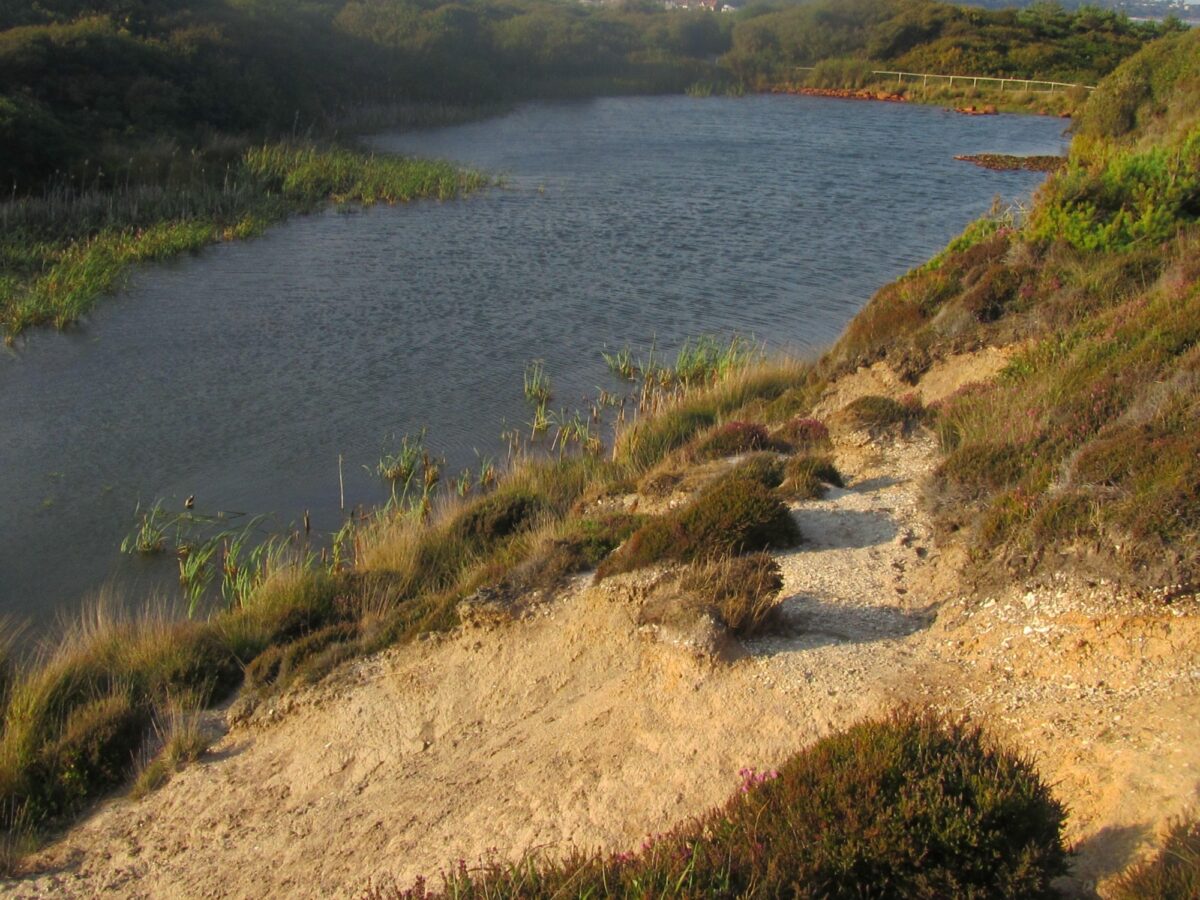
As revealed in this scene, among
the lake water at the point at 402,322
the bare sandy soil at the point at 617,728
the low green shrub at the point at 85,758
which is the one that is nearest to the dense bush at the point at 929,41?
the lake water at the point at 402,322

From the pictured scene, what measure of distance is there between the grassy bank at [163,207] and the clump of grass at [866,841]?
16.4m

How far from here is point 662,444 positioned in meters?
13.1

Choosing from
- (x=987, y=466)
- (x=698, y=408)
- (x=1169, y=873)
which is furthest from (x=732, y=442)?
(x=1169, y=873)

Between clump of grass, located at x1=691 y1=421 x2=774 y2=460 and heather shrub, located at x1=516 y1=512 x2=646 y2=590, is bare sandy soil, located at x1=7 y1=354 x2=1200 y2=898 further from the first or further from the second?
clump of grass, located at x1=691 y1=421 x2=774 y2=460

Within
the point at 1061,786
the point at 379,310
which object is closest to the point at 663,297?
the point at 379,310

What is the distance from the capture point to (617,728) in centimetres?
690

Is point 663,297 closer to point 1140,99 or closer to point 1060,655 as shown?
point 1140,99

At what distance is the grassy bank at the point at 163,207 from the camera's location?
2016cm

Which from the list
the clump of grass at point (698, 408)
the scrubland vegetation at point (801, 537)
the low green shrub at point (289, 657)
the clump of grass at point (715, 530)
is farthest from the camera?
the clump of grass at point (698, 408)

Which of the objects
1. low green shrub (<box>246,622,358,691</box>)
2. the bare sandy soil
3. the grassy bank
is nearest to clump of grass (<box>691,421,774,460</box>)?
the bare sandy soil

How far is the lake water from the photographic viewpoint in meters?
13.0

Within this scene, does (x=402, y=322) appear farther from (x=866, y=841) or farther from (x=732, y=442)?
(x=866, y=841)

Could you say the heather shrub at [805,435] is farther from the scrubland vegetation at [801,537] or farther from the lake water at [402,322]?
the lake water at [402,322]

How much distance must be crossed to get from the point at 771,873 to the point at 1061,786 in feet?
5.92
